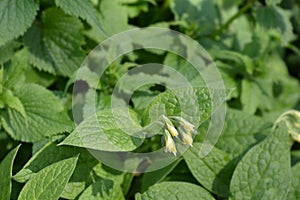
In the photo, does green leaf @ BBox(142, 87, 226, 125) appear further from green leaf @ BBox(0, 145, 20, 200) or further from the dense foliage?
green leaf @ BBox(0, 145, 20, 200)

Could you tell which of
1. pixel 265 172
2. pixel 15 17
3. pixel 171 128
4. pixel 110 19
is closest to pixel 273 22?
pixel 110 19

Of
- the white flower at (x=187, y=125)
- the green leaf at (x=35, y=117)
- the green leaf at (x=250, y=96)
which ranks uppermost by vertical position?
the white flower at (x=187, y=125)

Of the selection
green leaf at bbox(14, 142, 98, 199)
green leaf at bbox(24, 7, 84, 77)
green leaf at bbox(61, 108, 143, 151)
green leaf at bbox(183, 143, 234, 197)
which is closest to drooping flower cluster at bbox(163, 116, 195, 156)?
green leaf at bbox(61, 108, 143, 151)

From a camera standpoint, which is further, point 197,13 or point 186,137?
point 197,13

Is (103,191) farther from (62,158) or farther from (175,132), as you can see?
(175,132)

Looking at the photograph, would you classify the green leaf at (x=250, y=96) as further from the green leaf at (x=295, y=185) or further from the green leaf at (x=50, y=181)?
the green leaf at (x=50, y=181)

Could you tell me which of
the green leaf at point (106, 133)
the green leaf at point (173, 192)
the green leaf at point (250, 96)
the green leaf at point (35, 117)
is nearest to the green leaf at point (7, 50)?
the green leaf at point (35, 117)

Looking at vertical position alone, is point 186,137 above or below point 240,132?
above
